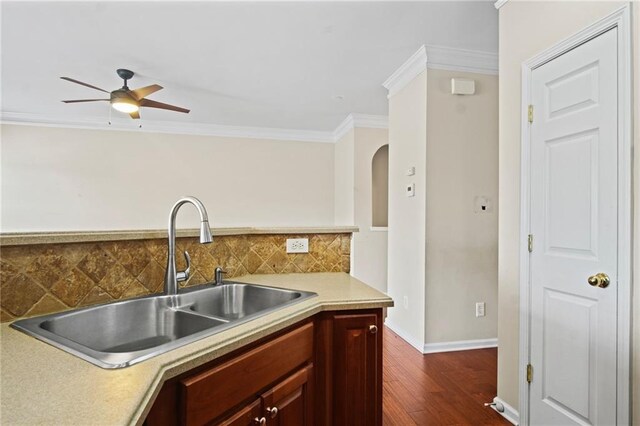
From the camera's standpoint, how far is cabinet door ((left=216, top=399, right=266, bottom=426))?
940 mm

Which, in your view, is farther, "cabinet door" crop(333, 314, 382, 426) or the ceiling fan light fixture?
the ceiling fan light fixture

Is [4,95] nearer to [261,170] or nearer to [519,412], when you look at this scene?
[261,170]

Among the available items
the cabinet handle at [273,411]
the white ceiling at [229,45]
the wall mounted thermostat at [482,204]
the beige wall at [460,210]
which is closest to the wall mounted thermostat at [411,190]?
the beige wall at [460,210]

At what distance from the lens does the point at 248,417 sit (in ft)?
3.28

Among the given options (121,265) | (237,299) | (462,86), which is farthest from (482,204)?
(121,265)

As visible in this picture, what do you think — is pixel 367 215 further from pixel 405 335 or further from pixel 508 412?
pixel 508 412

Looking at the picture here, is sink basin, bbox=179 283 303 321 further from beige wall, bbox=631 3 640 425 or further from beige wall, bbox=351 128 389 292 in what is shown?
beige wall, bbox=351 128 389 292

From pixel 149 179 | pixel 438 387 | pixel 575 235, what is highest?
pixel 149 179

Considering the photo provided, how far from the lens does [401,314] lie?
3359 mm

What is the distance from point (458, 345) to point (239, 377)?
2591 millimetres

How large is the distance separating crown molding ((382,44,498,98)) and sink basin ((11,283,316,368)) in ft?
8.09

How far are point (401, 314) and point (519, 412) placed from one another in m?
1.52

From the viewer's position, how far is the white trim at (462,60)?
2912mm

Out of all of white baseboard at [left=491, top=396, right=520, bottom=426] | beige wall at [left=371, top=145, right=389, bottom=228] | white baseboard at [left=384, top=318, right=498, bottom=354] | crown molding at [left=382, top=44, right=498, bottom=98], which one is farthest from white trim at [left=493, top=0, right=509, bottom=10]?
beige wall at [left=371, top=145, right=389, bottom=228]
